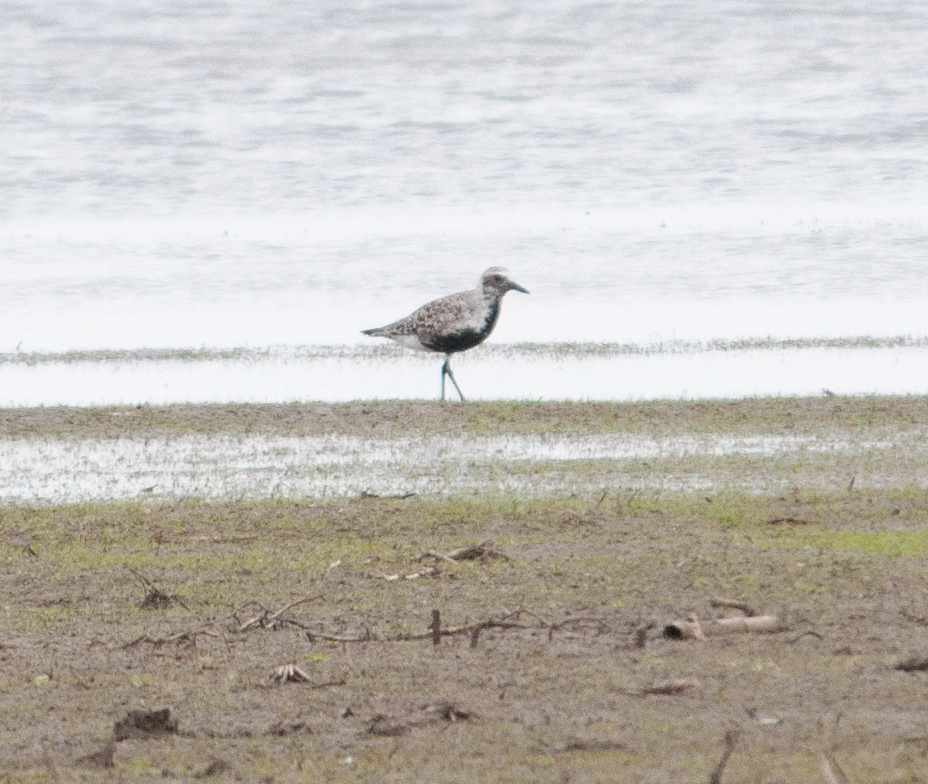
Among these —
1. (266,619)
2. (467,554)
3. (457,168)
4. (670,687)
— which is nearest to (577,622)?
(670,687)

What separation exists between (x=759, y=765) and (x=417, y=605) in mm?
2517

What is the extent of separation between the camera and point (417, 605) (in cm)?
689

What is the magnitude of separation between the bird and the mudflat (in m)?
3.71

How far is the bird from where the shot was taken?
14312 millimetres

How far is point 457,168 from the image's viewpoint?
2928 cm

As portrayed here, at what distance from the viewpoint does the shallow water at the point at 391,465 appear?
1002 cm

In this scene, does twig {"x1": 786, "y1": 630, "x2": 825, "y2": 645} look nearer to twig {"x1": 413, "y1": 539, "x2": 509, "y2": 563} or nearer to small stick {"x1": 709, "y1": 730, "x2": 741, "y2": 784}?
small stick {"x1": 709, "y1": 730, "x2": 741, "y2": 784}

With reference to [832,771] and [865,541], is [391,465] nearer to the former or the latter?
[865,541]

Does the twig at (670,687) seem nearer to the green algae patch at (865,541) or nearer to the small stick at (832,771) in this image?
the small stick at (832,771)

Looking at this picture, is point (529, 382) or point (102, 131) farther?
point (102, 131)

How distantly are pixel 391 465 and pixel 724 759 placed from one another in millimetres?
6633

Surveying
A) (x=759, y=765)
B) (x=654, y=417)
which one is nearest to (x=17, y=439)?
(x=654, y=417)

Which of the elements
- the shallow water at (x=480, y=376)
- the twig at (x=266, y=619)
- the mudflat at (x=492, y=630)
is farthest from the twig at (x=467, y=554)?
the shallow water at (x=480, y=376)

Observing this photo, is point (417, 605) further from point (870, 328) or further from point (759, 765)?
point (870, 328)
